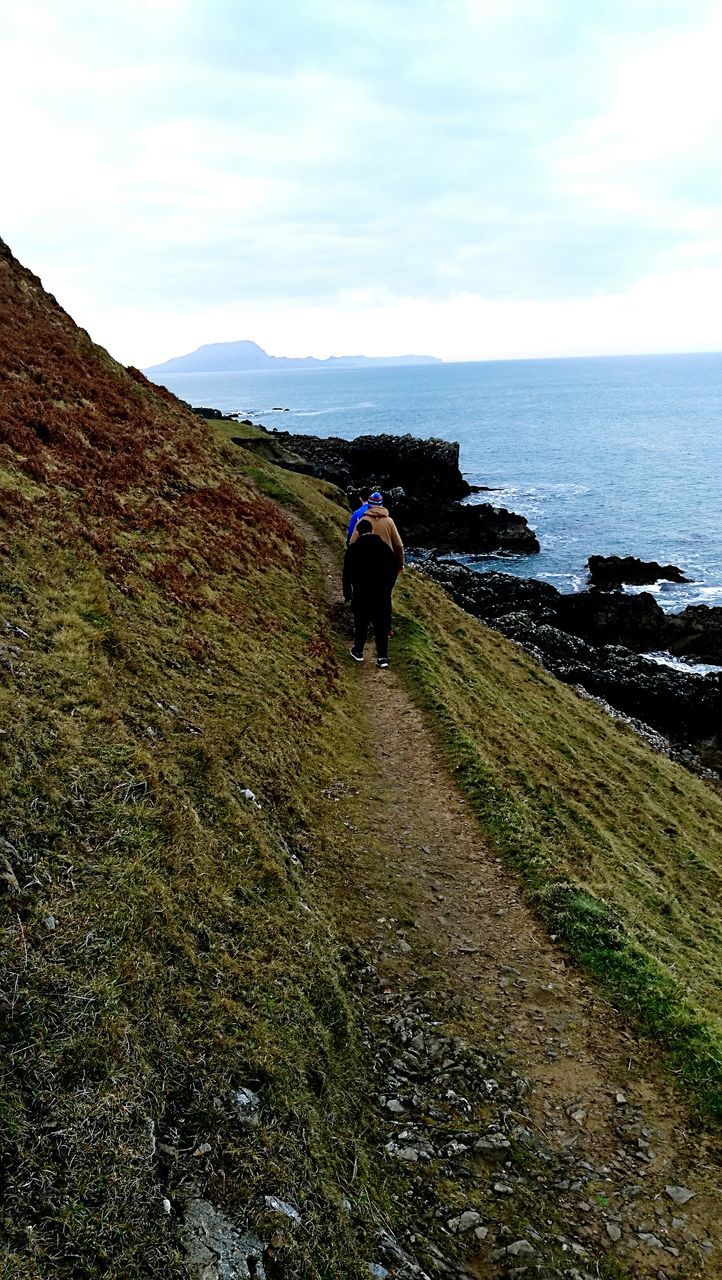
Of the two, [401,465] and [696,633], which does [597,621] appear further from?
[401,465]

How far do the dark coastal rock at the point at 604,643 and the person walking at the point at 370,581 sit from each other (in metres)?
17.5

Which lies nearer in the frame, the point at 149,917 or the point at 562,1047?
the point at 149,917

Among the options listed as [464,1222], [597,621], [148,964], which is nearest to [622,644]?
[597,621]

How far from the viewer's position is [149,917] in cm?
688

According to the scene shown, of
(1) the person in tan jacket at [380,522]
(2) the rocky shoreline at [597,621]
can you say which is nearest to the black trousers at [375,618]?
(1) the person in tan jacket at [380,522]

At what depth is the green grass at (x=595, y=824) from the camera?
9.29 metres

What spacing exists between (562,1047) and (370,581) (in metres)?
11.5

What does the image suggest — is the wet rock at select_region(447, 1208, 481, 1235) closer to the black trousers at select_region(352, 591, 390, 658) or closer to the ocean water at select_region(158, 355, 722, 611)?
the black trousers at select_region(352, 591, 390, 658)

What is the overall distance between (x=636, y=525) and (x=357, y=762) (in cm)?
7084

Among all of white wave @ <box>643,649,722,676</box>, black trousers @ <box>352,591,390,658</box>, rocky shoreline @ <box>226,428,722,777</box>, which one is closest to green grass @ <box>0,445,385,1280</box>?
black trousers @ <box>352,591,390,658</box>

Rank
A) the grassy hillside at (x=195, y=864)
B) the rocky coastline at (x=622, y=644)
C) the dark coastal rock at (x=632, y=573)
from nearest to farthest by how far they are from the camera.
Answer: the grassy hillside at (x=195, y=864) → the rocky coastline at (x=622, y=644) → the dark coastal rock at (x=632, y=573)

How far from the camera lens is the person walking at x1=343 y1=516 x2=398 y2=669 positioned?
17250 millimetres

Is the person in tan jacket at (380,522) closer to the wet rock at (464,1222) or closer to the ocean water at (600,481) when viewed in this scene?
the wet rock at (464,1222)

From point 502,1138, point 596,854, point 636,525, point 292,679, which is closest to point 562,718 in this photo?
point 596,854
